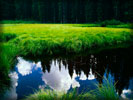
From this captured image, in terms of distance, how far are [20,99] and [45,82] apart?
2.10 feet

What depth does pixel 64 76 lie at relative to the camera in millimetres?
2457

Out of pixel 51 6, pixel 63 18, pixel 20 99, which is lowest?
pixel 20 99

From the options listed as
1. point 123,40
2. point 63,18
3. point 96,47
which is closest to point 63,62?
point 96,47

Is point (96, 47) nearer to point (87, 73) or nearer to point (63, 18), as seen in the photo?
point (87, 73)

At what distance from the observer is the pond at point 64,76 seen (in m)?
1.85

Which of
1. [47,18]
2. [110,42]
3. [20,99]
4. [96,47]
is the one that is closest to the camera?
[20,99]

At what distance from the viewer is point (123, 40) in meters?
A: 5.07

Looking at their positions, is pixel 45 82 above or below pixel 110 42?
below

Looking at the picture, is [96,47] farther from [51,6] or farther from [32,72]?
[51,6]

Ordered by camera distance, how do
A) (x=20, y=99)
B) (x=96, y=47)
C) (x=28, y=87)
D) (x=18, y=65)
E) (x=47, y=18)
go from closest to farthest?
(x=20, y=99) < (x=28, y=87) < (x=18, y=65) < (x=96, y=47) < (x=47, y=18)

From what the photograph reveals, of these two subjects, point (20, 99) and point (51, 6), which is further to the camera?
point (51, 6)

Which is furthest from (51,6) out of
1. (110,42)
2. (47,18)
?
(110,42)

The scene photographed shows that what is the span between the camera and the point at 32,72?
268 cm

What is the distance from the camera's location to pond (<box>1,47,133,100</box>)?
185cm
